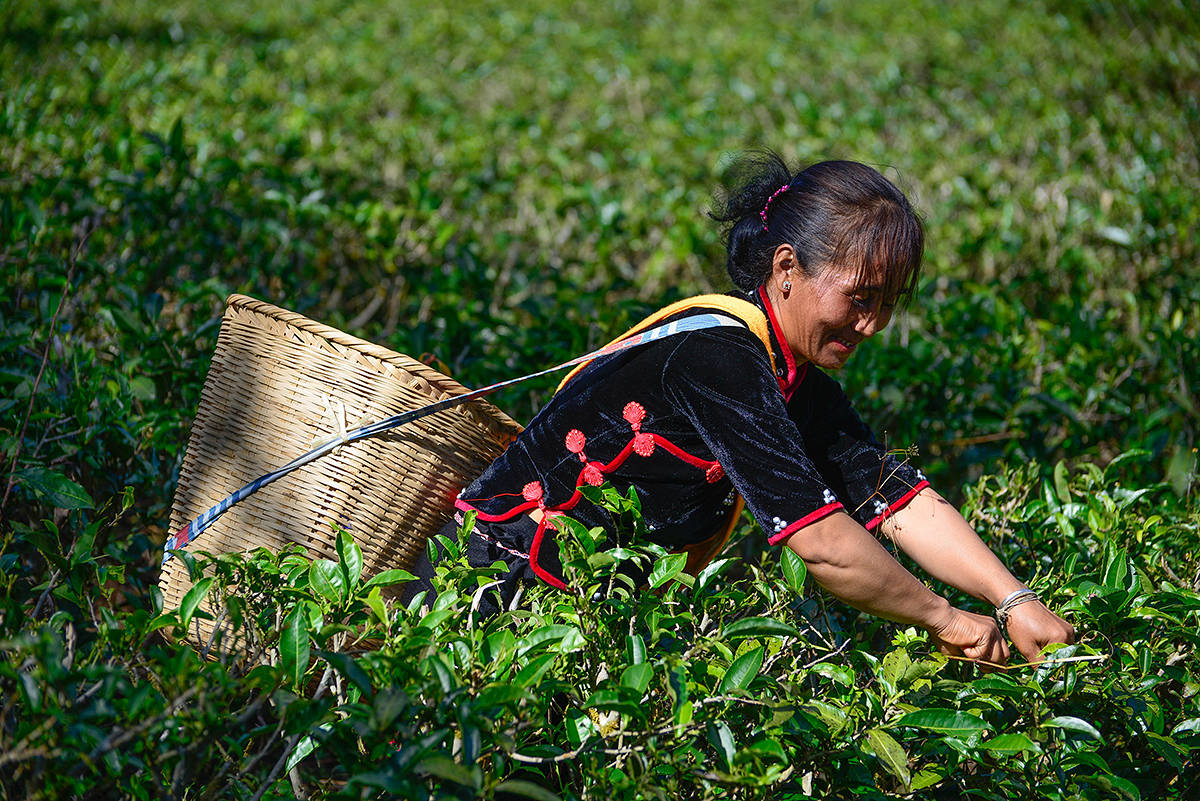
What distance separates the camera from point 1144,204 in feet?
15.0

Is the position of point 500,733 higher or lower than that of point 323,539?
higher

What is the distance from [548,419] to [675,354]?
303 millimetres

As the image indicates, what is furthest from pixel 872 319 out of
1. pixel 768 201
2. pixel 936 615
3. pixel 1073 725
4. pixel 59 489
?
pixel 59 489

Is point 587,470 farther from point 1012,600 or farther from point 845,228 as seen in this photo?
point 1012,600

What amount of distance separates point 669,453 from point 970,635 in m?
0.65

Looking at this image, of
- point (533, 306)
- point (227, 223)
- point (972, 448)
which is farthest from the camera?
point (227, 223)

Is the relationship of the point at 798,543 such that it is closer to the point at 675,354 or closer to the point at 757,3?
the point at 675,354

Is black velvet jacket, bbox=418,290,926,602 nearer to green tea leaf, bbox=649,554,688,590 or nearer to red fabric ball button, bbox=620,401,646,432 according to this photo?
red fabric ball button, bbox=620,401,646,432

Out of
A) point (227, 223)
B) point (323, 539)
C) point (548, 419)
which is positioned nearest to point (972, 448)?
point (548, 419)

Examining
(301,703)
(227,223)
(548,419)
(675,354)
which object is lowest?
(227,223)

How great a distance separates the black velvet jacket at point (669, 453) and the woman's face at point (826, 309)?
0.12ft

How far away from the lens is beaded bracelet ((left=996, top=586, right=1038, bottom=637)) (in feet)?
6.37

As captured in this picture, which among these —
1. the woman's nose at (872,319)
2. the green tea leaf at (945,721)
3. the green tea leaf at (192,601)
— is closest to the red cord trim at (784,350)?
the woman's nose at (872,319)

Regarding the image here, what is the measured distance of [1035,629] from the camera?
1.88 m
